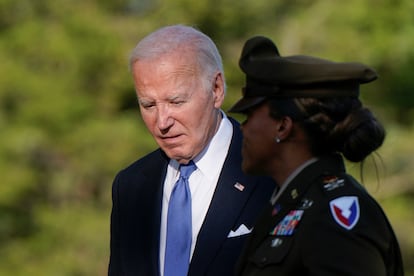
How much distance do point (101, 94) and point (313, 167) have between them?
13.2 metres

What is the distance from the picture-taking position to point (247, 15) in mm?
16172

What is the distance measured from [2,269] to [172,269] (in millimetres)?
11653

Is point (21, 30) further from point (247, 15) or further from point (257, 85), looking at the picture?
point (257, 85)

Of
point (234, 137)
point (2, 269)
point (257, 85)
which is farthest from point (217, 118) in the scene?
point (2, 269)

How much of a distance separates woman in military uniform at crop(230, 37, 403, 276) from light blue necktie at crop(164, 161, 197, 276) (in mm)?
853

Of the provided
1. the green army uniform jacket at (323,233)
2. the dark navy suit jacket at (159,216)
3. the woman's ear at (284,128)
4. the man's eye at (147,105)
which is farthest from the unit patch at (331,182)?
the man's eye at (147,105)

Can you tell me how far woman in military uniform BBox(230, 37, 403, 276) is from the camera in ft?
10.3

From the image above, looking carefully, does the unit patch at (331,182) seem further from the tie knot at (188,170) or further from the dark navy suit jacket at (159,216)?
the tie knot at (188,170)

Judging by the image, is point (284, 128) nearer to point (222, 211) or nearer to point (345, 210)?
point (345, 210)

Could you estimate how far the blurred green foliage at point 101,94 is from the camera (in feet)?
50.8

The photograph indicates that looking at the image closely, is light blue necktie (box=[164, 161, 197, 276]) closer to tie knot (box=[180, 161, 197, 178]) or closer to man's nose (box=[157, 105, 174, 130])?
tie knot (box=[180, 161, 197, 178])

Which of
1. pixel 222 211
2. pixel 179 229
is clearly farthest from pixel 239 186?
pixel 179 229

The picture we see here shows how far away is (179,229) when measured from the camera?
4211 millimetres

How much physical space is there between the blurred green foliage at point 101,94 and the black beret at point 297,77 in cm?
1182
